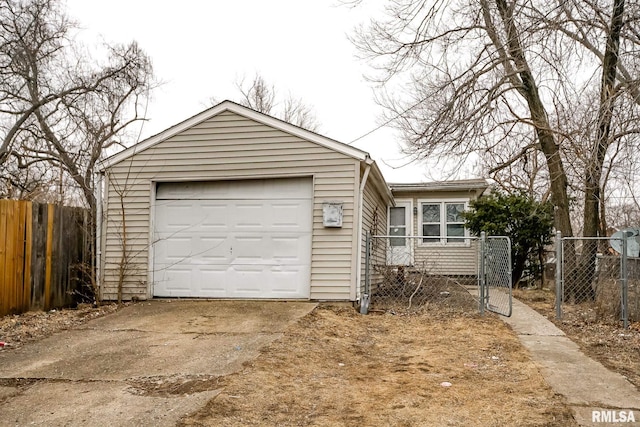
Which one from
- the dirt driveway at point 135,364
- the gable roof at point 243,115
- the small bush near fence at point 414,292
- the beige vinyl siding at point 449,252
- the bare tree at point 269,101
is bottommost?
the dirt driveway at point 135,364

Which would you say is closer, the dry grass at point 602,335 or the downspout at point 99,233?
the dry grass at point 602,335

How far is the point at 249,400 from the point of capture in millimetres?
4039

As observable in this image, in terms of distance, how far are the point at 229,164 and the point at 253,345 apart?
4.12 metres

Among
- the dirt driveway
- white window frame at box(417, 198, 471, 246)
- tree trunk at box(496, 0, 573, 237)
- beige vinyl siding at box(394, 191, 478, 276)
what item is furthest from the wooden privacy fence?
white window frame at box(417, 198, 471, 246)

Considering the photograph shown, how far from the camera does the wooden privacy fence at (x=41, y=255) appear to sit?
7426 millimetres

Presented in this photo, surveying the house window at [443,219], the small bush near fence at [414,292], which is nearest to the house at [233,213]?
the small bush near fence at [414,292]

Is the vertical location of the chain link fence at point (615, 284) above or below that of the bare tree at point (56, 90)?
below

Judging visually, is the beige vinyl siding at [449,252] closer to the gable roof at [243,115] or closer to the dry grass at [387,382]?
the gable roof at [243,115]

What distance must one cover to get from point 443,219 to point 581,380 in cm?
1077

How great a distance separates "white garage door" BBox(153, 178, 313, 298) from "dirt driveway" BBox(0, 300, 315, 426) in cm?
75

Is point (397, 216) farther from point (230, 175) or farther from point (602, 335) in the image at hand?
point (602, 335)

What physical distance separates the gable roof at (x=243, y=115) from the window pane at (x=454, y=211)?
7335mm

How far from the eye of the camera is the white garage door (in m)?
8.85

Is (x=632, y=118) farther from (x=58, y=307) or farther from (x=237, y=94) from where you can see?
(x=237, y=94)
